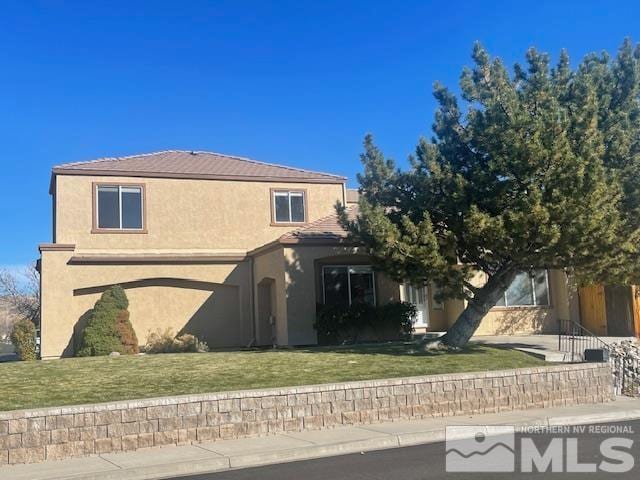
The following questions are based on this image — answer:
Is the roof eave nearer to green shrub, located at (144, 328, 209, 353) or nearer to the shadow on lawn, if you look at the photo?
green shrub, located at (144, 328, 209, 353)

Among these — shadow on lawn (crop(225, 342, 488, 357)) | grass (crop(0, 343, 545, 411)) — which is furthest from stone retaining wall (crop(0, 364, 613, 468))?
shadow on lawn (crop(225, 342, 488, 357))

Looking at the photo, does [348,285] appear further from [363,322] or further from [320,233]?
[320,233]

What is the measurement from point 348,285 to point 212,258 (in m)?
5.17

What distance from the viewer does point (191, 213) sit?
24.9 metres

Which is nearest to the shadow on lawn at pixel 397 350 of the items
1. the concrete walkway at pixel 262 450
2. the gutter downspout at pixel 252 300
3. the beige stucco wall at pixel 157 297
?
the concrete walkway at pixel 262 450

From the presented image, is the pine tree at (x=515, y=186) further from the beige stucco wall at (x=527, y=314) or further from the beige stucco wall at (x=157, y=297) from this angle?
the beige stucco wall at (x=157, y=297)

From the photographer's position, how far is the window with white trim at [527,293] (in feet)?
81.1

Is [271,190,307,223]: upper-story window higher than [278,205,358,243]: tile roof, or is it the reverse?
[271,190,307,223]: upper-story window

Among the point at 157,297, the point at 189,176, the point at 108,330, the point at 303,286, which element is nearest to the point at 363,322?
the point at 303,286

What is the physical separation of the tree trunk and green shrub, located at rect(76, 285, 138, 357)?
31.5 ft

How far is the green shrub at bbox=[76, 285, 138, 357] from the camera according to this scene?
69.1 ft

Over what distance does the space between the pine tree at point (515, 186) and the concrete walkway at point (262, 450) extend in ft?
15.0

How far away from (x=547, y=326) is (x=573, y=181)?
10.7 metres

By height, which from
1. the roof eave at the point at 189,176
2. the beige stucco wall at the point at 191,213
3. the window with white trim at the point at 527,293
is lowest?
the window with white trim at the point at 527,293
